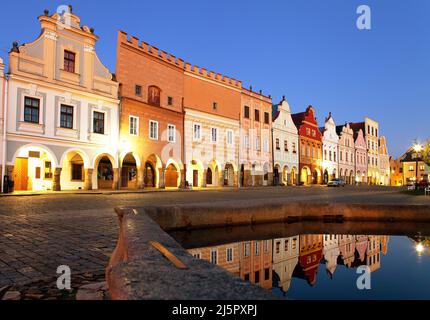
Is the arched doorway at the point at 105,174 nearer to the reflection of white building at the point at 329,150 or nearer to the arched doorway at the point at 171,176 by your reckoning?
the arched doorway at the point at 171,176

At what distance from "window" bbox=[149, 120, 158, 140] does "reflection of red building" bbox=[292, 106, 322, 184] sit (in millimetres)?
24769

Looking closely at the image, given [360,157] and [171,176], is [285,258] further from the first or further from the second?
[360,157]

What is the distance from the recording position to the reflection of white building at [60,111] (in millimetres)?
22047

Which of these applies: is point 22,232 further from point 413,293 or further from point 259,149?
point 259,149

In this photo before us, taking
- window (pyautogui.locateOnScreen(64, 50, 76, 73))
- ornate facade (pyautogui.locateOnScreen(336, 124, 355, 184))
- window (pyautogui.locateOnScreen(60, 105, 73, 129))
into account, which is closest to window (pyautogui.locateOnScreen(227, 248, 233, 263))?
window (pyautogui.locateOnScreen(60, 105, 73, 129))

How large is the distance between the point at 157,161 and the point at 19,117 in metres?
11.5

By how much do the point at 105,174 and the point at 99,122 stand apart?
4.69m

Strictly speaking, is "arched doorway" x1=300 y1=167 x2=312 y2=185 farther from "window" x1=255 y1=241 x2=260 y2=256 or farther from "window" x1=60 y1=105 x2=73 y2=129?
"window" x1=255 y1=241 x2=260 y2=256

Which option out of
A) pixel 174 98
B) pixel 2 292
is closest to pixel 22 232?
pixel 2 292

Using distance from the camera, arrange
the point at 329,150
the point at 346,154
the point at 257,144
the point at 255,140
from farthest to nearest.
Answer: the point at 346,154 < the point at 329,150 < the point at 257,144 < the point at 255,140

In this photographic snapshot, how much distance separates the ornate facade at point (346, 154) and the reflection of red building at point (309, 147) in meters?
7.80

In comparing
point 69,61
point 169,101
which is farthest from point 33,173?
point 169,101

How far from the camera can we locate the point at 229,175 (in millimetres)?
38500

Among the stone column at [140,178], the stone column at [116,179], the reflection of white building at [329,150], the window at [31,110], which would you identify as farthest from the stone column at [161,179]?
the reflection of white building at [329,150]
